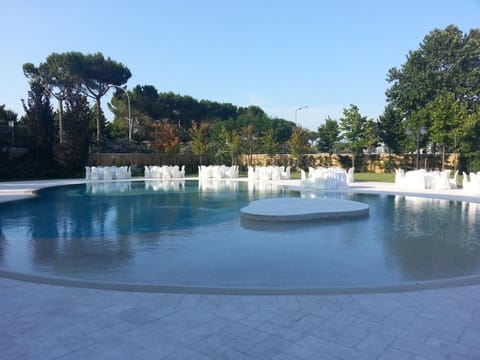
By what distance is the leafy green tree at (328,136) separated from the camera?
110ft

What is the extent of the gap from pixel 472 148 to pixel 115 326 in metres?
28.1

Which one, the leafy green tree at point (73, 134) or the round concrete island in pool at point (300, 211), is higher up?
the leafy green tree at point (73, 134)

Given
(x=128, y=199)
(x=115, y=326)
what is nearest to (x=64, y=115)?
(x=128, y=199)

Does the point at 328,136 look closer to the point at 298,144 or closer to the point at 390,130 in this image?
the point at 298,144

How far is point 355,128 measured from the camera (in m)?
29.4

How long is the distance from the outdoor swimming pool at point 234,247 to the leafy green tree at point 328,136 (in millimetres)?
23918

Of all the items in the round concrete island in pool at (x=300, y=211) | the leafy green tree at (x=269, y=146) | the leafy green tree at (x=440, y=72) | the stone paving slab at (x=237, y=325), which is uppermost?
the leafy green tree at (x=440, y=72)

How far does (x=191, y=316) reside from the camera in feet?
10.5

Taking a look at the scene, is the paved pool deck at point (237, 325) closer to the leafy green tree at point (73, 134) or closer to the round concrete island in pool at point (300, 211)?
the round concrete island in pool at point (300, 211)

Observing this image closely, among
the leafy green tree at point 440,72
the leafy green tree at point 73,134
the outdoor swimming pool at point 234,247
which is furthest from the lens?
the leafy green tree at point 440,72

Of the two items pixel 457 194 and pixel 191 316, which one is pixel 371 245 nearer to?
pixel 191 316

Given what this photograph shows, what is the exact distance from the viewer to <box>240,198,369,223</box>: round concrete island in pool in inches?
322

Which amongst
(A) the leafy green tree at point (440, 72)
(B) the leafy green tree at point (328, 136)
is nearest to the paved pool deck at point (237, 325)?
(A) the leafy green tree at point (440, 72)

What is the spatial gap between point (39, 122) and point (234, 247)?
22.2 m
